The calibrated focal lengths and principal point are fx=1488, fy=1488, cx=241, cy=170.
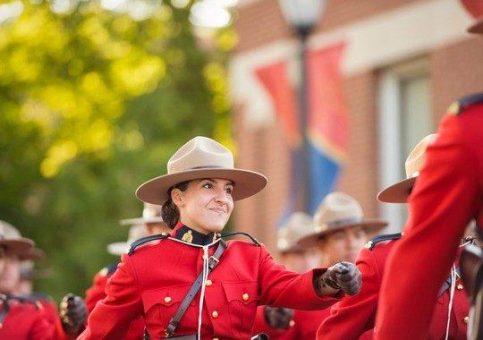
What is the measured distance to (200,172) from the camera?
720 cm

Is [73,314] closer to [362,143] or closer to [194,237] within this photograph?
[194,237]

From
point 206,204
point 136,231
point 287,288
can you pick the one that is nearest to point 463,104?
point 287,288

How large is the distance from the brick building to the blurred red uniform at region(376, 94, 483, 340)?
12.2 meters

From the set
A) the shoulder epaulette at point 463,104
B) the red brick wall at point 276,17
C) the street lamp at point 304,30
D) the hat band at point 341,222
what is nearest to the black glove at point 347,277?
the shoulder epaulette at point 463,104

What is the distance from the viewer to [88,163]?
27.7 meters

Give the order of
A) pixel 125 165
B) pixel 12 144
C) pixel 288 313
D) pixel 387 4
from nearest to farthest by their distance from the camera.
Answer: pixel 288 313, pixel 387 4, pixel 125 165, pixel 12 144

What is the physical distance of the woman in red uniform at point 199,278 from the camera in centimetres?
686

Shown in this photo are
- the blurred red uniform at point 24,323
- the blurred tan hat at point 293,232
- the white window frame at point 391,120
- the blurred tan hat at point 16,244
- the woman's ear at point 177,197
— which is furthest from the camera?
the white window frame at point 391,120

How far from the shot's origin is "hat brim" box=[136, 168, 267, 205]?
7.25 m

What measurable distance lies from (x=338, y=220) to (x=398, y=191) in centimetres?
314

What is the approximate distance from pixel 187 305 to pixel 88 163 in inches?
826

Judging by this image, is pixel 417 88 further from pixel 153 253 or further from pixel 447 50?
pixel 153 253

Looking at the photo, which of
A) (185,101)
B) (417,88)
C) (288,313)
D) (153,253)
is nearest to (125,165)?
(185,101)

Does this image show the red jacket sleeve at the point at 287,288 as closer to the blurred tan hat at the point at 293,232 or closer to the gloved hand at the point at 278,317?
the gloved hand at the point at 278,317
